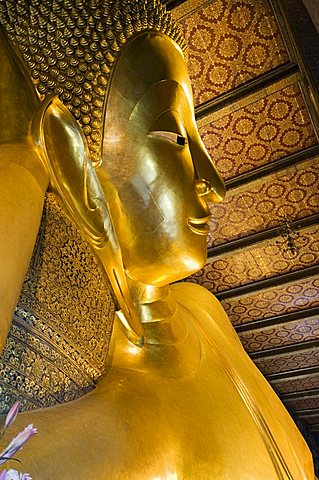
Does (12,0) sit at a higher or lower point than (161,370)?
higher

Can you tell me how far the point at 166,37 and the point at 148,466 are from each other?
1.21 meters

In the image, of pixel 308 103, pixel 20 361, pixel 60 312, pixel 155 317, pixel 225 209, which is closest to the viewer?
pixel 20 361

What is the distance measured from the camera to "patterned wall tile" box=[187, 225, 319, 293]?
13.8 feet

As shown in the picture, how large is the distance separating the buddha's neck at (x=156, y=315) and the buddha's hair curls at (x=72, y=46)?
445 millimetres

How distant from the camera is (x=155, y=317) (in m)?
1.57

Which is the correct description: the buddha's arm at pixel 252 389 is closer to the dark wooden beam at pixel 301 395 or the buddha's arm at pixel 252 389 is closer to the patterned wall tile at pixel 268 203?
the patterned wall tile at pixel 268 203

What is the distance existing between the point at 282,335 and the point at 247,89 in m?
3.06

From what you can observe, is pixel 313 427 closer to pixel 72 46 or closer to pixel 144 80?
pixel 144 80

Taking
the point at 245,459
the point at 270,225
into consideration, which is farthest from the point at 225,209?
the point at 245,459

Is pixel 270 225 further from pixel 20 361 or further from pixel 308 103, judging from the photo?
pixel 20 361

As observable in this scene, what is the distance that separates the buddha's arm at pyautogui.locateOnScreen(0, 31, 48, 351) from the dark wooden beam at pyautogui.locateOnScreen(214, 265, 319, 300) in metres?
3.67

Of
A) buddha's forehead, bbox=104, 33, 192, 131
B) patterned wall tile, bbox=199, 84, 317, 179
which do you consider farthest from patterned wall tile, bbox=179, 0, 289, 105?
buddha's forehead, bbox=104, 33, 192, 131

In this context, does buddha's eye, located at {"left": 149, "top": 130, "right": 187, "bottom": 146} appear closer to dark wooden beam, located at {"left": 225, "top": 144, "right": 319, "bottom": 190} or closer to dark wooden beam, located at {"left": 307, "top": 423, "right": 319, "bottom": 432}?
dark wooden beam, located at {"left": 225, "top": 144, "right": 319, "bottom": 190}

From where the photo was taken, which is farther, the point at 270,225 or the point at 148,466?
the point at 270,225
